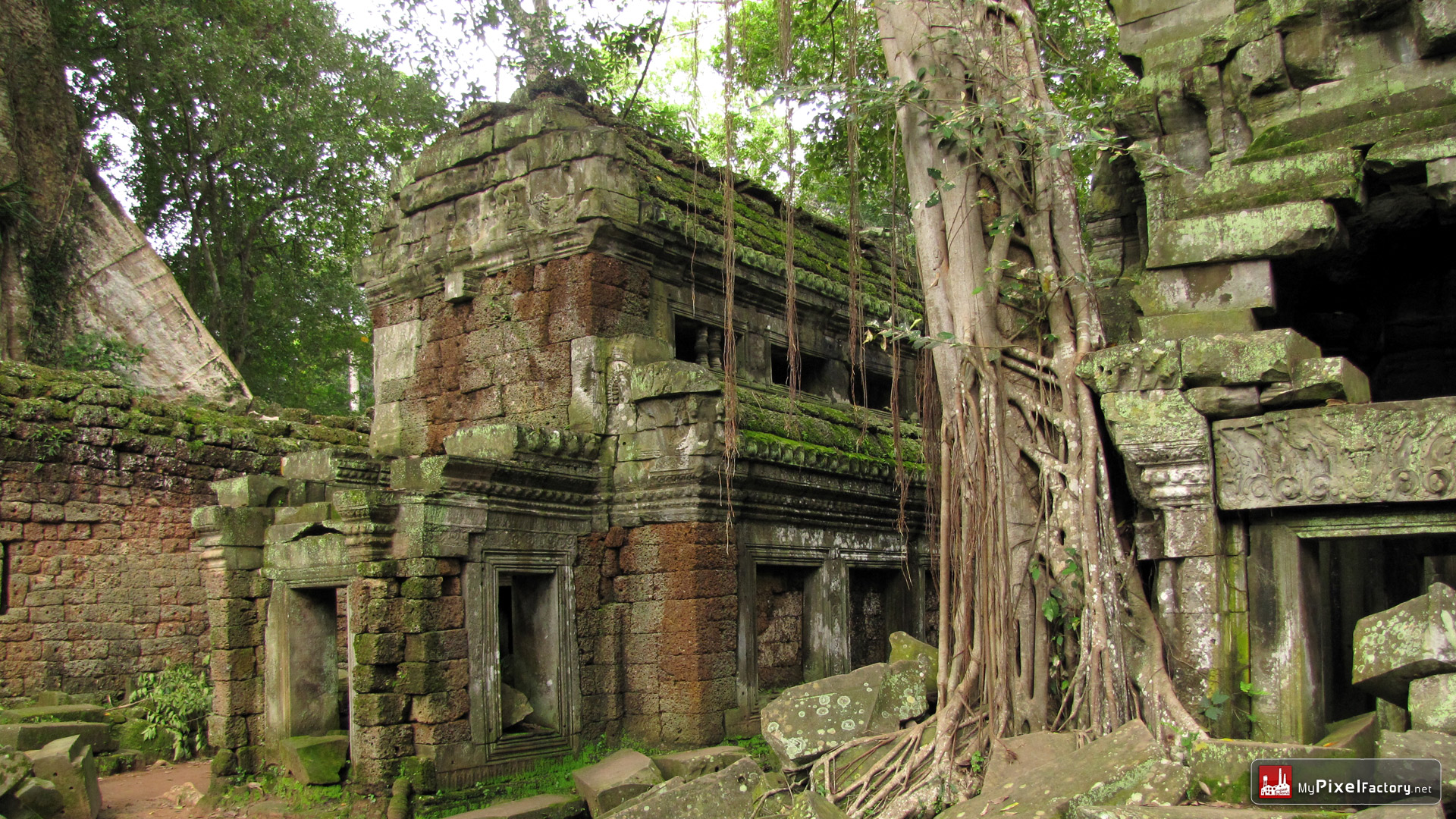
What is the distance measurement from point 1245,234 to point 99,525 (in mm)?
9575

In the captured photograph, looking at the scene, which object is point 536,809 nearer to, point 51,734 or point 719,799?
point 719,799

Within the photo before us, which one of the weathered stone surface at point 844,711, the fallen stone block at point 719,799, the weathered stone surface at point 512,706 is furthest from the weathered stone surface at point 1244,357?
the weathered stone surface at point 512,706

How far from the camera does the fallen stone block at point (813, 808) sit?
414 centimetres

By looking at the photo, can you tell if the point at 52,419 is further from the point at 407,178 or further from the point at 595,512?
the point at 595,512

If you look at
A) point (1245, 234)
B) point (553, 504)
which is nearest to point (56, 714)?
point (553, 504)

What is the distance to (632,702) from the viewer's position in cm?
754

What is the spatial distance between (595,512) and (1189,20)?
4.91 metres

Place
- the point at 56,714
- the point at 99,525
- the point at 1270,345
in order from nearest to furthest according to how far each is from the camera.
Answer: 1. the point at 1270,345
2. the point at 56,714
3. the point at 99,525

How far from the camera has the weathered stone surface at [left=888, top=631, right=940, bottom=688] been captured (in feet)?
16.8

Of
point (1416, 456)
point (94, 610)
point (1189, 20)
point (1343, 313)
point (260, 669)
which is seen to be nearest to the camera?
point (1416, 456)

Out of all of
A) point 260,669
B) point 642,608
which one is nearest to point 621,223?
point 642,608

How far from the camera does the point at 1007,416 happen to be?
4980mm

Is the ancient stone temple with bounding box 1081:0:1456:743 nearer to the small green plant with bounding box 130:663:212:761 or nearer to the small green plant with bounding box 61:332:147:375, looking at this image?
the small green plant with bounding box 130:663:212:761

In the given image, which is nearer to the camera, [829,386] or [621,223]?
[621,223]
